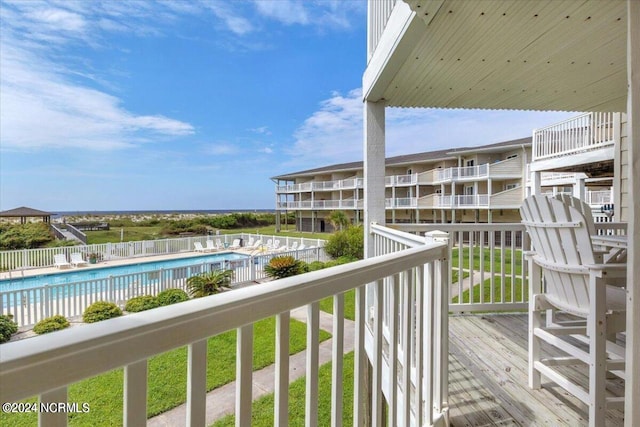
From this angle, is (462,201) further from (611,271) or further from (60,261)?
(60,261)

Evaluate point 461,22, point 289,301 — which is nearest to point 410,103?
point 461,22

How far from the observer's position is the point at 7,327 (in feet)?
18.0

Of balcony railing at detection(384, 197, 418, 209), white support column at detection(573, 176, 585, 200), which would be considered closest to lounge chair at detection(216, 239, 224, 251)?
balcony railing at detection(384, 197, 418, 209)

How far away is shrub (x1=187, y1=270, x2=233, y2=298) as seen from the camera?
27.1 ft

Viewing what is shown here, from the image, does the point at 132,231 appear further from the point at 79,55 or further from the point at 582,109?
the point at 582,109

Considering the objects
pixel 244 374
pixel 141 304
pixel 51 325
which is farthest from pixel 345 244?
pixel 244 374

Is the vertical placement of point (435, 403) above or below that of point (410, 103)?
below

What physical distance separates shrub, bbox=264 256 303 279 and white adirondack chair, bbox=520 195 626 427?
771 cm

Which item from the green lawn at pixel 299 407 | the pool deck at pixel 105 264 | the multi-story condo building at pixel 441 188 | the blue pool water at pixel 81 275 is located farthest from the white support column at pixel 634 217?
the pool deck at pixel 105 264

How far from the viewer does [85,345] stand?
0.51 m

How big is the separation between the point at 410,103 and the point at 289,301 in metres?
3.38

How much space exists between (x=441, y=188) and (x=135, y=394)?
22035 millimetres

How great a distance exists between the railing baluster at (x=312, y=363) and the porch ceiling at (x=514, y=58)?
6.27 feet

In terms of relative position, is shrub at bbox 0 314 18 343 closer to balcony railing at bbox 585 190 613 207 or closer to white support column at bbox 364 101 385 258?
white support column at bbox 364 101 385 258
